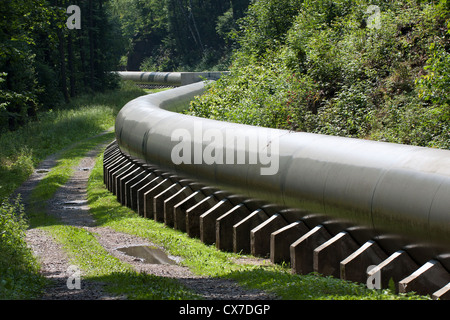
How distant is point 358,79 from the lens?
19.5m

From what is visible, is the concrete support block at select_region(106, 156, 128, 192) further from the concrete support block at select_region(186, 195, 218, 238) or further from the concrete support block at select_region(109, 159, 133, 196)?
the concrete support block at select_region(186, 195, 218, 238)

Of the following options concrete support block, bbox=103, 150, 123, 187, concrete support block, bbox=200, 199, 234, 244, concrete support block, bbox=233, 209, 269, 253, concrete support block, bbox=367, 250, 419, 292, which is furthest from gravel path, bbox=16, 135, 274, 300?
concrete support block, bbox=367, 250, 419, 292

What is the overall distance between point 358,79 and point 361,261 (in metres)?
10.00

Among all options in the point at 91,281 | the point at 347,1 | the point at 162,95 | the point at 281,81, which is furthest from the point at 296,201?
the point at 162,95

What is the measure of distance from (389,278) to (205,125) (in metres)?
8.31

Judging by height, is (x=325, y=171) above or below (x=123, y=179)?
above

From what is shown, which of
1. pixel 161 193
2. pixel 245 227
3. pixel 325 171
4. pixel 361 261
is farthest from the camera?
pixel 161 193

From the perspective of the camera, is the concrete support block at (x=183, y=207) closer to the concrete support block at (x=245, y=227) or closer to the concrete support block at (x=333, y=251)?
the concrete support block at (x=245, y=227)

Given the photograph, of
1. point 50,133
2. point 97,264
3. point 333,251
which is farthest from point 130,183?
point 50,133

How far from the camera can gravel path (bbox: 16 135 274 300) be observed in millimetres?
9539

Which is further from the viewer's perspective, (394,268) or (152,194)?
(152,194)

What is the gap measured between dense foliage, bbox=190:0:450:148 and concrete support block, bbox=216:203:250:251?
4.22 meters

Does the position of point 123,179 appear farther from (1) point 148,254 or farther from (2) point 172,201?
(1) point 148,254

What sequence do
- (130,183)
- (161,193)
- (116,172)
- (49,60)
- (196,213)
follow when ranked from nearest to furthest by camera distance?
(196,213) → (161,193) → (130,183) → (116,172) → (49,60)
